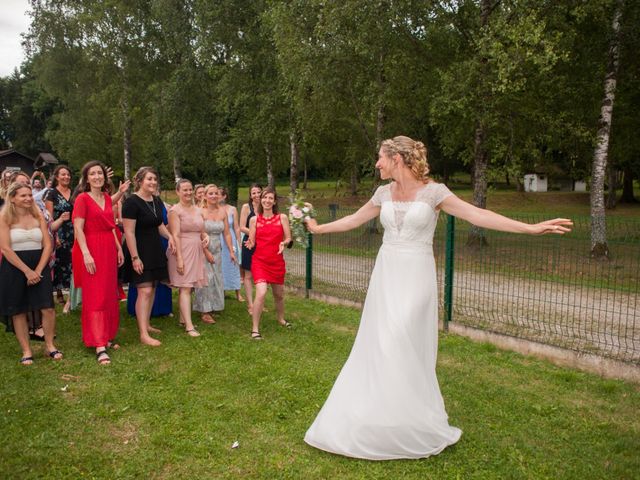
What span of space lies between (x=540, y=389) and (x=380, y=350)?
2339 mm

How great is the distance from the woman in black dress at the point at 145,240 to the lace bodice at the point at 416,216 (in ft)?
11.9

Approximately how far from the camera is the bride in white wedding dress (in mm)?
4145

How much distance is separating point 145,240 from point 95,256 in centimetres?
73

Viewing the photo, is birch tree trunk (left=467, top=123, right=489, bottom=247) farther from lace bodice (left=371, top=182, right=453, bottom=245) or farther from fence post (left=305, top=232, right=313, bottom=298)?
lace bodice (left=371, top=182, right=453, bottom=245)

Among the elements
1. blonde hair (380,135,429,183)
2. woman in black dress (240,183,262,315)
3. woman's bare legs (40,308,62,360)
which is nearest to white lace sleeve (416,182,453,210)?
blonde hair (380,135,429,183)

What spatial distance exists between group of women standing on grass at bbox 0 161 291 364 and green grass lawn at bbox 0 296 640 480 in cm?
49

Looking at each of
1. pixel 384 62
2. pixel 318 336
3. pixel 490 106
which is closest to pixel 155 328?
pixel 318 336

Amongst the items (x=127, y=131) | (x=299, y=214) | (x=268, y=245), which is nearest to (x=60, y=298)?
(x=268, y=245)

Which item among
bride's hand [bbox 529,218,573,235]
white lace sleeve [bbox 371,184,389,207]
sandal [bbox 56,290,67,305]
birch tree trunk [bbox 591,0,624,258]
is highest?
birch tree trunk [bbox 591,0,624,258]

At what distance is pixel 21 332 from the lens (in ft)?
20.8

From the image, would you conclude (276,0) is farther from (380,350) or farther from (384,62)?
(380,350)

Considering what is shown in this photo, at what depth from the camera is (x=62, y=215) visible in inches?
319

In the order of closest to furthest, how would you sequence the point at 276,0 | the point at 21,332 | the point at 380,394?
the point at 380,394 < the point at 21,332 < the point at 276,0

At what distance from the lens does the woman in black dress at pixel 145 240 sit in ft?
22.5
